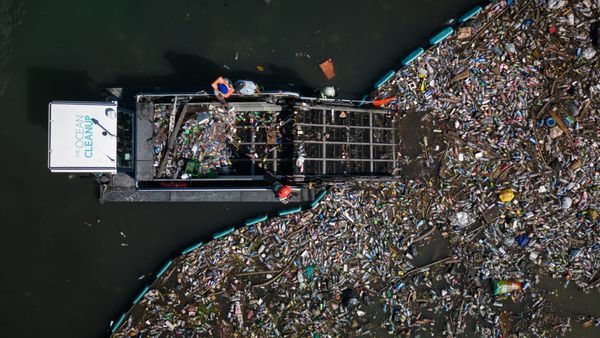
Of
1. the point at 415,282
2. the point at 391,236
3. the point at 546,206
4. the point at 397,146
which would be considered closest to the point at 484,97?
the point at 397,146

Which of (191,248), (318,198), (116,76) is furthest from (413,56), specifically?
(116,76)

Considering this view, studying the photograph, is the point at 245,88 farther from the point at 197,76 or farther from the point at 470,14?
the point at 470,14

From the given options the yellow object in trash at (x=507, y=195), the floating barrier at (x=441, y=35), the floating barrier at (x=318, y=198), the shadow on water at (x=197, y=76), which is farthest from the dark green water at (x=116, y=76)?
the yellow object in trash at (x=507, y=195)

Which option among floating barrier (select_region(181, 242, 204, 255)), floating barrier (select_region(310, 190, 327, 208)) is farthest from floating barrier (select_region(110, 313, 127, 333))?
floating barrier (select_region(310, 190, 327, 208))

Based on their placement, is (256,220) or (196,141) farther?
(256,220)

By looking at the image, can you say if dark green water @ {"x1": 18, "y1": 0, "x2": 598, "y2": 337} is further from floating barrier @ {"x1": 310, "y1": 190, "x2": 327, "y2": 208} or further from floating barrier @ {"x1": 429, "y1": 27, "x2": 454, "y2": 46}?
floating barrier @ {"x1": 310, "y1": 190, "x2": 327, "y2": 208}
